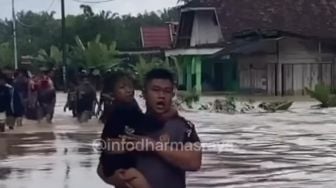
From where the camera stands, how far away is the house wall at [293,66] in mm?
48344

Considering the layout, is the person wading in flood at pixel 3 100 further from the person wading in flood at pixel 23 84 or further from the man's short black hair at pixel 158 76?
the man's short black hair at pixel 158 76

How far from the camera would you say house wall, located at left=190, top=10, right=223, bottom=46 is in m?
58.3

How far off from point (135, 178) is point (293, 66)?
44.2m

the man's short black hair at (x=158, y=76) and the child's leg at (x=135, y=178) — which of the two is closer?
the child's leg at (x=135, y=178)

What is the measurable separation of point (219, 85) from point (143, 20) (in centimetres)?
4066

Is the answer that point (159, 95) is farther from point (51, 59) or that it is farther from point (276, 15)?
point (51, 59)

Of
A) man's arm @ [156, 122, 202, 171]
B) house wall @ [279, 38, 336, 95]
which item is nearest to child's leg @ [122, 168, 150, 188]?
man's arm @ [156, 122, 202, 171]

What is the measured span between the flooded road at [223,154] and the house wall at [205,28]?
31.2 m

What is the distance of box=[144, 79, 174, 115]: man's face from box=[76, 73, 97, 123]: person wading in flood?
20.8 metres

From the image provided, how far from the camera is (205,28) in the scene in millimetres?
58500

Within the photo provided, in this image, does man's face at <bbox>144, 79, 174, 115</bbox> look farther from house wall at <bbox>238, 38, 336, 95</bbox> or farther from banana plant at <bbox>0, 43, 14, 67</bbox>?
banana plant at <bbox>0, 43, 14, 67</bbox>

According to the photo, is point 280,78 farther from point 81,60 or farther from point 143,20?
point 143,20

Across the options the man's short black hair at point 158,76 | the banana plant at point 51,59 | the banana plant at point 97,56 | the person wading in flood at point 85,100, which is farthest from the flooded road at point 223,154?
the banana plant at point 51,59

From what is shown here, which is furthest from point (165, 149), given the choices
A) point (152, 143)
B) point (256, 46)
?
point (256, 46)
